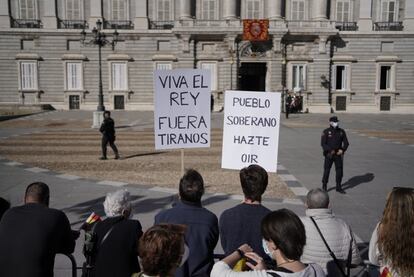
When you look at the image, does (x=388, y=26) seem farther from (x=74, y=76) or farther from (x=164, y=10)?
(x=74, y=76)

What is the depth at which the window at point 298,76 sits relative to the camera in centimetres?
4138

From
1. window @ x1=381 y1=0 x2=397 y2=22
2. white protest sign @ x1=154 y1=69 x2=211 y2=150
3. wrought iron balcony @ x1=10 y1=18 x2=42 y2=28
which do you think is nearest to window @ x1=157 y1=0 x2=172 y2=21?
wrought iron balcony @ x1=10 y1=18 x2=42 y2=28

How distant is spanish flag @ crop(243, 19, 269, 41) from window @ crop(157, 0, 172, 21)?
356 inches

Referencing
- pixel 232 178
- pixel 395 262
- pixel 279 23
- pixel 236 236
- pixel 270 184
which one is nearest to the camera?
pixel 395 262

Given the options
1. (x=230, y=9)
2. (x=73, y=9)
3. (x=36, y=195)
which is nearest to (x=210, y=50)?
(x=230, y=9)

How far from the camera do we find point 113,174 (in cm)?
1218

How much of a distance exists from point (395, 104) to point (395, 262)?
43.3 m

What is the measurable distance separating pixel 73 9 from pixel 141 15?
7.27 meters

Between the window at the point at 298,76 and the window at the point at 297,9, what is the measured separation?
5.58 m

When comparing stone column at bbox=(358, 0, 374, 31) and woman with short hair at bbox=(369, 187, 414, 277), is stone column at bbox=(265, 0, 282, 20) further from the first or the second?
woman with short hair at bbox=(369, 187, 414, 277)

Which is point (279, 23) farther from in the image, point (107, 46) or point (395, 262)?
point (395, 262)

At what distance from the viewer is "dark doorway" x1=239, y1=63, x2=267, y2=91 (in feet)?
144

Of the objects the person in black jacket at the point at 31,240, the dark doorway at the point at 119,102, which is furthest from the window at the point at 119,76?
the person in black jacket at the point at 31,240

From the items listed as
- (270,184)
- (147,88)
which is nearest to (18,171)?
(270,184)
